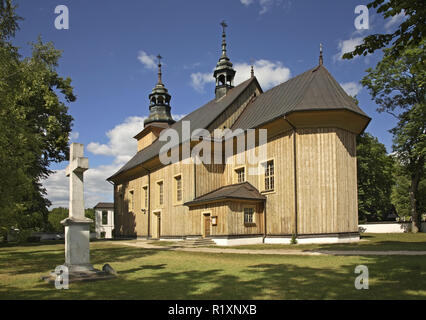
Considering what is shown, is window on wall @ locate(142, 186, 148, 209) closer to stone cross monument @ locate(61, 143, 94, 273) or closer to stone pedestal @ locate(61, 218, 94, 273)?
stone cross monument @ locate(61, 143, 94, 273)

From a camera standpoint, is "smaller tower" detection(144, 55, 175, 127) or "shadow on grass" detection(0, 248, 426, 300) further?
"smaller tower" detection(144, 55, 175, 127)

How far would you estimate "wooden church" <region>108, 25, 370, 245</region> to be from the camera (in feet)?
63.5

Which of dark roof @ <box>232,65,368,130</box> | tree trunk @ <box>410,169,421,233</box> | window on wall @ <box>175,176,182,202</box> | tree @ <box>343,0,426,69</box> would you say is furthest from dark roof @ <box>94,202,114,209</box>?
tree @ <box>343,0,426,69</box>

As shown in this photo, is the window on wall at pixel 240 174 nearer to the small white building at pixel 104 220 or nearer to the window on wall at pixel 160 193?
the window on wall at pixel 160 193

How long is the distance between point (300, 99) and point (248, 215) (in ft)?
24.6

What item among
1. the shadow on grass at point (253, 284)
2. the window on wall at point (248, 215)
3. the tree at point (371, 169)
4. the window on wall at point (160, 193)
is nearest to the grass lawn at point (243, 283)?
the shadow on grass at point (253, 284)

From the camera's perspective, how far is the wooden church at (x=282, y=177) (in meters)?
19.3

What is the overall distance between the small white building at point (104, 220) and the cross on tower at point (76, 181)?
49.6 meters

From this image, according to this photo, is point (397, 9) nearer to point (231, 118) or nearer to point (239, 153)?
point (239, 153)

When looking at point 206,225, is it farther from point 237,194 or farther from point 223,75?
point 223,75

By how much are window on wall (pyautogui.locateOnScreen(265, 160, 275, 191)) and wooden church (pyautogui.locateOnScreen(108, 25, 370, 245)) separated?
0.20 ft
